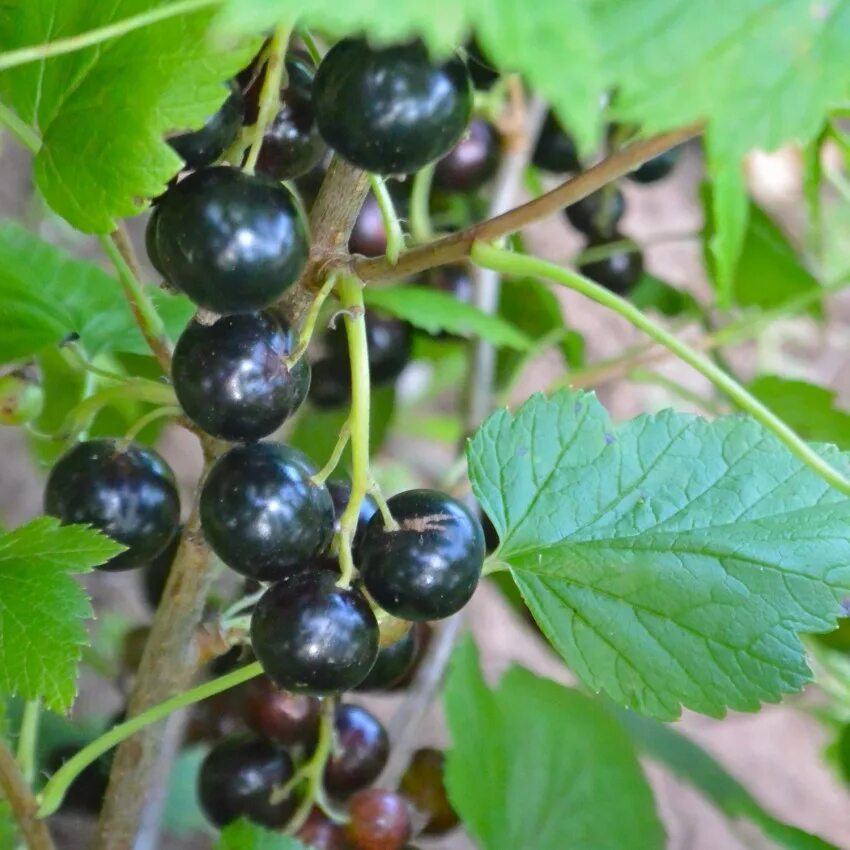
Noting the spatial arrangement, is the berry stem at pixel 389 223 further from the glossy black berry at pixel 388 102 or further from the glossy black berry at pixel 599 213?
the glossy black berry at pixel 599 213

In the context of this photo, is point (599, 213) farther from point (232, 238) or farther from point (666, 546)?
point (232, 238)

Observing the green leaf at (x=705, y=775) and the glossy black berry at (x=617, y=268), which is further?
the glossy black berry at (x=617, y=268)

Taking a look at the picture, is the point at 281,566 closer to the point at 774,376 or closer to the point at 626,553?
the point at 626,553

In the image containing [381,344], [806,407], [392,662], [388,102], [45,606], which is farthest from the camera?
[806,407]

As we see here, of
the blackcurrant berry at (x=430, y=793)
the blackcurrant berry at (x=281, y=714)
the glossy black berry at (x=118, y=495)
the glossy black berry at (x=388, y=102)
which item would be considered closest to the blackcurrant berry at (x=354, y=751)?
the blackcurrant berry at (x=281, y=714)

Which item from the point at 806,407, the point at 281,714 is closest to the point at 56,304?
the point at 281,714

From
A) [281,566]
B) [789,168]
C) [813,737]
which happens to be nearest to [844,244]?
[789,168]

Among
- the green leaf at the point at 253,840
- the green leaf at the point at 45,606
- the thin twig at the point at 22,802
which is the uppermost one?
the green leaf at the point at 45,606
